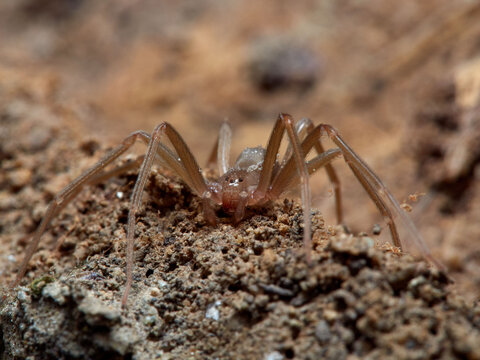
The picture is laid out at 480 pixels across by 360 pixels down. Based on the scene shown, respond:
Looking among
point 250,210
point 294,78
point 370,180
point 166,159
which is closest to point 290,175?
point 250,210

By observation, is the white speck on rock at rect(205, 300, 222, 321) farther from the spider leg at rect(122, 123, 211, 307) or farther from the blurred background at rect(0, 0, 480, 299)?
the blurred background at rect(0, 0, 480, 299)

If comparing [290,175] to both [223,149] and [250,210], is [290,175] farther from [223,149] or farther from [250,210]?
[223,149]

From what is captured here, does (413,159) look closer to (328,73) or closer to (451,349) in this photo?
(328,73)

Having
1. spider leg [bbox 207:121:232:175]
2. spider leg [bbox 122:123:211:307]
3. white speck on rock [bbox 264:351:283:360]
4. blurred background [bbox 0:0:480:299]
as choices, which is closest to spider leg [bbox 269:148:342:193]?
spider leg [bbox 122:123:211:307]

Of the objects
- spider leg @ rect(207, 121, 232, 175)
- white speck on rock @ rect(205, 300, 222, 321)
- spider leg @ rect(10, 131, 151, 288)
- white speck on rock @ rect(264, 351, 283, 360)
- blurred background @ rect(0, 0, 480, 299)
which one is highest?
blurred background @ rect(0, 0, 480, 299)

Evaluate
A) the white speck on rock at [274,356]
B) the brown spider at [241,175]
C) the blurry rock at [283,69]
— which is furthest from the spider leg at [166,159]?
the blurry rock at [283,69]

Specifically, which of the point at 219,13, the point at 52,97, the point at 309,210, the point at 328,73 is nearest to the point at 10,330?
the point at 309,210

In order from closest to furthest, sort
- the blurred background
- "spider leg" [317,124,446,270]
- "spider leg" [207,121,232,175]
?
"spider leg" [317,124,446,270]
"spider leg" [207,121,232,175]
the blurred background
